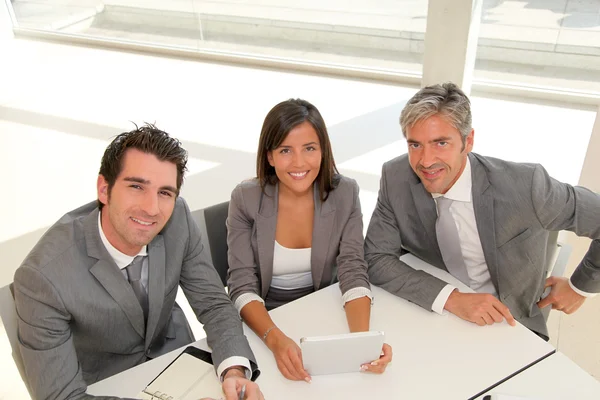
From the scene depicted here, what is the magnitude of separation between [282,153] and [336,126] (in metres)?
3.09

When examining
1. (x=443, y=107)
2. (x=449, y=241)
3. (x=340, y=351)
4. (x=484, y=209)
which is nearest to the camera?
(x=340, y=351)

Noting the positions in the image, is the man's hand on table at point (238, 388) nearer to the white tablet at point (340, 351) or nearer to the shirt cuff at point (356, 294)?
the white tablet at point (340, 351)

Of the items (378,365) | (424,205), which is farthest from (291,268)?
(378,365)

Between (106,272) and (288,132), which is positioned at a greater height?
(288,132)

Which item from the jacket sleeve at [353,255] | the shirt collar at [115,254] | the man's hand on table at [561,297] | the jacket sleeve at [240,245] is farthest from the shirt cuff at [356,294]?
the man's hand on table at [561,297]

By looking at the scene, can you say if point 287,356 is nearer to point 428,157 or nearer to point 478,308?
point 478,308

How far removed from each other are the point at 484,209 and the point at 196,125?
3.68m

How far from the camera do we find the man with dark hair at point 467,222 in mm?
2051

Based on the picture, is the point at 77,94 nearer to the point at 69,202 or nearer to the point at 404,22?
the point at 69,202

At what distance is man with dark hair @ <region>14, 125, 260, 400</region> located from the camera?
1.64m

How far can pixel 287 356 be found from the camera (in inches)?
69.0

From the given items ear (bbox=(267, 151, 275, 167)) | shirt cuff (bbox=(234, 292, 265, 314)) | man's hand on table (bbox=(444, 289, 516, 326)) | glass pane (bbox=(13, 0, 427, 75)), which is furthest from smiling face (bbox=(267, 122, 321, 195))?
glass pane (bbox=(13, 0, 427, 75))

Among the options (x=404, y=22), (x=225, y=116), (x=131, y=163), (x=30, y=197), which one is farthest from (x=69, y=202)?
(x=404, y=22)

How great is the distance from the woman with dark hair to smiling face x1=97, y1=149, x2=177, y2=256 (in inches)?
19.0
